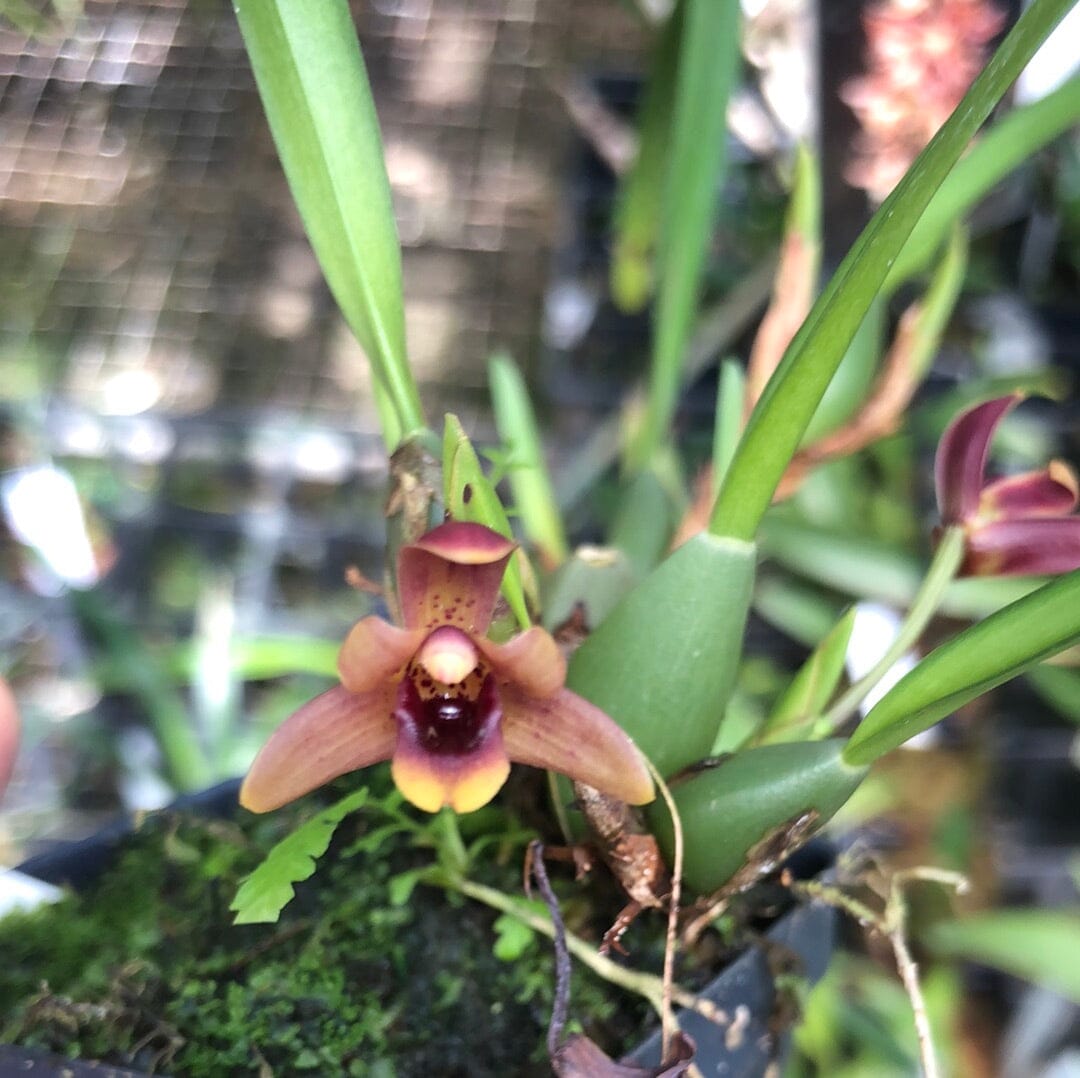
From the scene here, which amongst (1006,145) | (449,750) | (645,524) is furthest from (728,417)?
(449,750)

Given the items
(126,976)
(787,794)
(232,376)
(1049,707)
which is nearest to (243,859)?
(126,976)

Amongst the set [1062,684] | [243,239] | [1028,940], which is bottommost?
[243,239]

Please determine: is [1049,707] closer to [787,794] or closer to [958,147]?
[787,794]

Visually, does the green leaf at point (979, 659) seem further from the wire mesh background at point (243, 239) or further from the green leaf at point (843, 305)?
the wire mesh background at point (243, 239)

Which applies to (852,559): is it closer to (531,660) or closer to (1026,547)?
(1026,547)

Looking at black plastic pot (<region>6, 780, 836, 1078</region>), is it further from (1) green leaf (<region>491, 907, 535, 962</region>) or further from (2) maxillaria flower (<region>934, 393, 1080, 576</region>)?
(2) maxillaria flower (<region>934, 393, 1080, 576</region>)

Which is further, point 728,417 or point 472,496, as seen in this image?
point 728,417

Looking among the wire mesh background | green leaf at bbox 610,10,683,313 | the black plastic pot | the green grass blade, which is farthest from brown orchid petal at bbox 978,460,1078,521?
the wire mesh background
